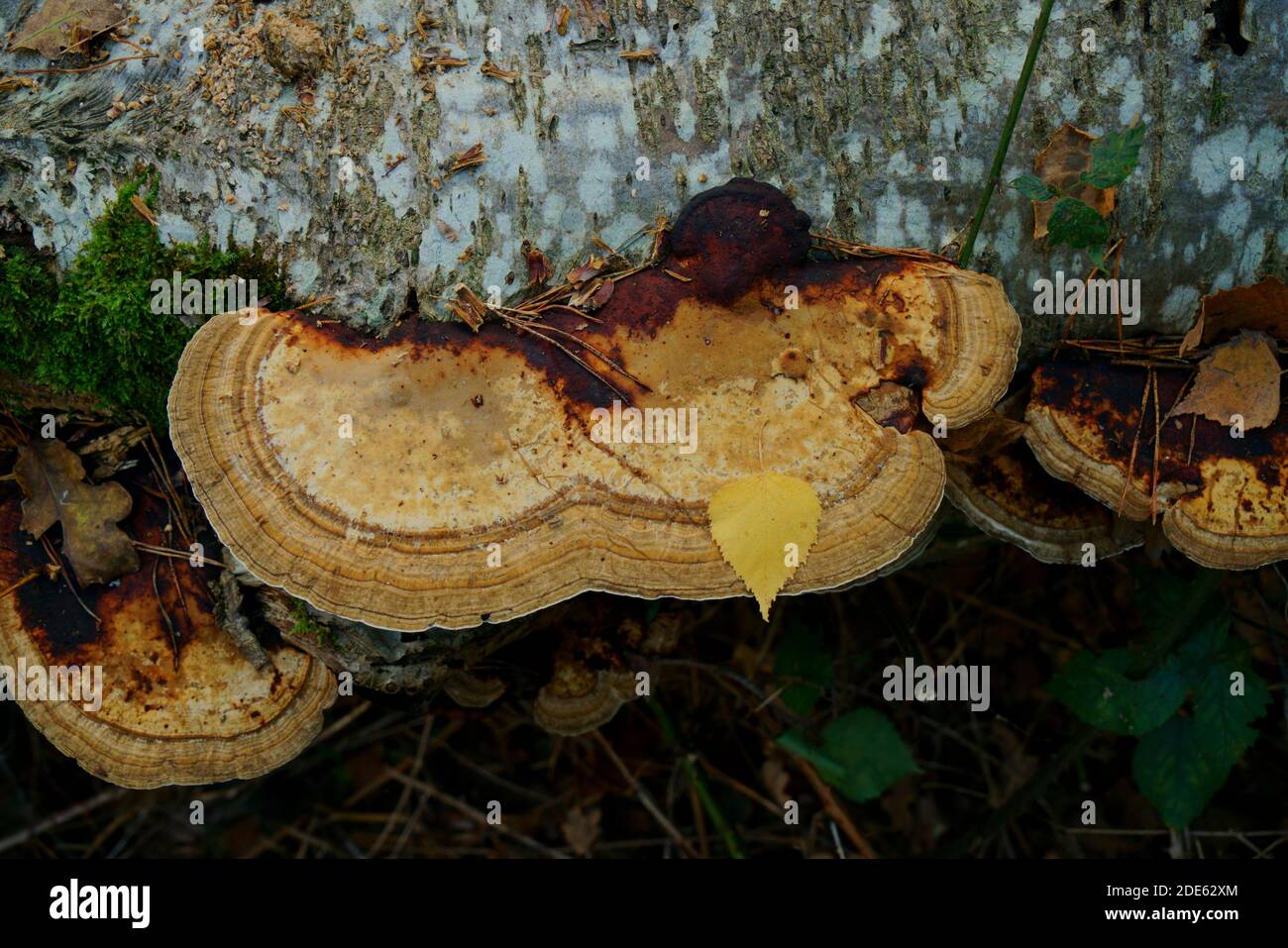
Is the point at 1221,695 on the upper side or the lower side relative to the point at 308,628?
lower

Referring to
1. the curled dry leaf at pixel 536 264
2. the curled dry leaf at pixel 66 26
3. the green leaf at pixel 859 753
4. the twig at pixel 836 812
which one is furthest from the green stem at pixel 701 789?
the curled dry leaf at pixel 66 26

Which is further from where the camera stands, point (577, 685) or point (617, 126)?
point (577, 685)

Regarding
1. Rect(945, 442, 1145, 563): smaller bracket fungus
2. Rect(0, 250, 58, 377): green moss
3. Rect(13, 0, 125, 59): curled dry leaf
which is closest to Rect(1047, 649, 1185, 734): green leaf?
Rect(945, 442, 1145, 563): smaller bracket fungus

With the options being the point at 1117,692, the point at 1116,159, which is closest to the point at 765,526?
the point at 1116,159

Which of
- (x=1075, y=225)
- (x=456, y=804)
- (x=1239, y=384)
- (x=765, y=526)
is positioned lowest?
(x=456, y=804)

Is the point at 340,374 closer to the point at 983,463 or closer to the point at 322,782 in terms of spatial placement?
the point at 983,463

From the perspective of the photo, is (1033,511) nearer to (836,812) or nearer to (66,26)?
(836,812)

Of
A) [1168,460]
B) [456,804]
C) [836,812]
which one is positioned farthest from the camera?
[456,804]

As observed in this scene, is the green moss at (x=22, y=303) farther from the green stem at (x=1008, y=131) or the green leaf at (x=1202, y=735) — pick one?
the green leaf at (x=1202, y=735)
